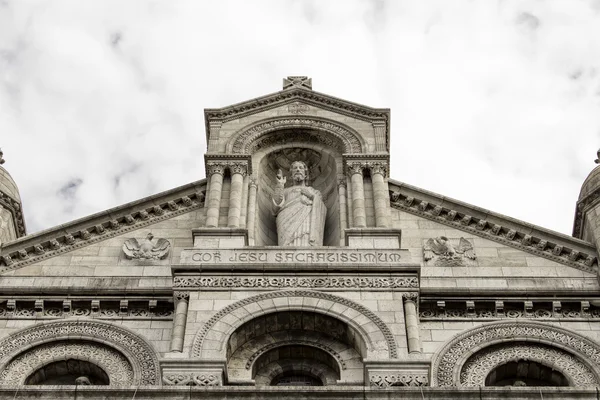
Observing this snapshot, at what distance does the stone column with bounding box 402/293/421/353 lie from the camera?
897 inches

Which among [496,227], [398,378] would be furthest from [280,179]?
[398,378]

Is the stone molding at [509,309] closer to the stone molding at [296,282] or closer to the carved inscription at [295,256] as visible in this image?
the stone molding at [296,282]

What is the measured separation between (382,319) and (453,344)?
192cm

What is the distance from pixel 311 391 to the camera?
1836cm

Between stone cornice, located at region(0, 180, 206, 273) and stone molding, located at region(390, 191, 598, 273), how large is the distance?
561cm

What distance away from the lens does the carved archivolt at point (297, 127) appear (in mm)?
30094

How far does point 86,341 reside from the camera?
79.9 ft

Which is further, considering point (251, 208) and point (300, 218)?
point (251, 208)

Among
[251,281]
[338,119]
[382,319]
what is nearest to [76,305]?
[251,281]

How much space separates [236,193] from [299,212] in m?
1.76

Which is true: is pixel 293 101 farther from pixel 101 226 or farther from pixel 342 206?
pixel 101 226

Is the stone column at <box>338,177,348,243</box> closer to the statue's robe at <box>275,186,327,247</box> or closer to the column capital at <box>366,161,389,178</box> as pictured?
the statue's robe at <box>275,186,327,247</box>

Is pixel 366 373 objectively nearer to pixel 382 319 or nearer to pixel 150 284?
pixel 382 319

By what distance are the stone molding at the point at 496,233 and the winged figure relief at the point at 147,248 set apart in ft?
20.6
